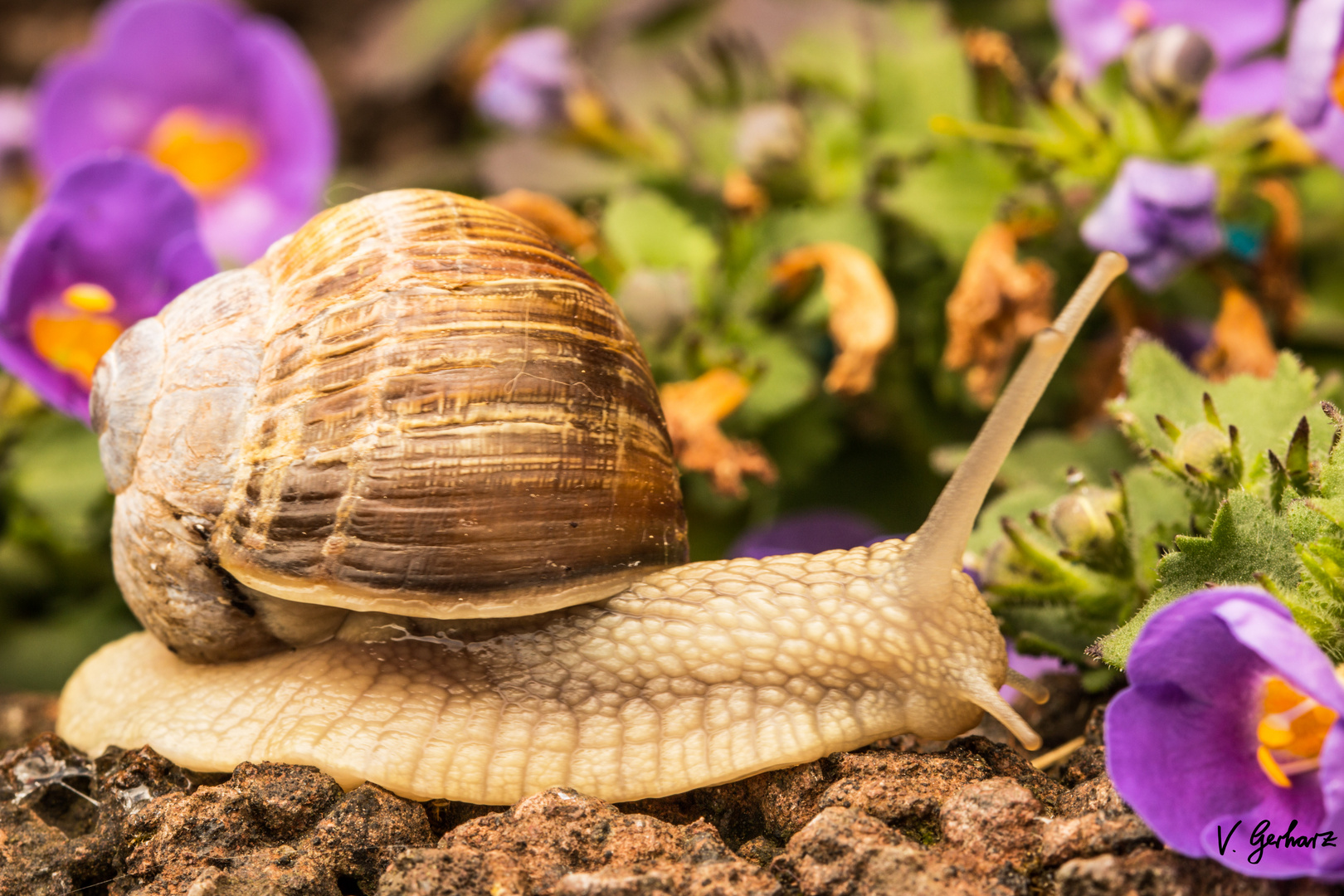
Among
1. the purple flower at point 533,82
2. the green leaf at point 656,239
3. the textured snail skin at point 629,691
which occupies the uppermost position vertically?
the purple flower at point 533,82

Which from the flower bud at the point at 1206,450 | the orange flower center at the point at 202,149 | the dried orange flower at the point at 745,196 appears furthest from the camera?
the orange flower center at the point at 202,149

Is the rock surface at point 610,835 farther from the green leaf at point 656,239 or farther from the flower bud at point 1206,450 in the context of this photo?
the green leaf at point 656,239

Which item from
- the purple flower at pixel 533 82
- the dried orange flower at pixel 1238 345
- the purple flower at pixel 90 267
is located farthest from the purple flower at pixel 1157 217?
the purple flower at pixel 90 267

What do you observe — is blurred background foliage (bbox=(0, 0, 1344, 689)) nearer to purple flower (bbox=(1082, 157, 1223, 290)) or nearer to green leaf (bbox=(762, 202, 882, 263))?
green leaf (bbox=(762, 202, 882, 263))

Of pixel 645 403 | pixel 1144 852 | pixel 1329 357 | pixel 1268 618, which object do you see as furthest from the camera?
pixel 1329 357

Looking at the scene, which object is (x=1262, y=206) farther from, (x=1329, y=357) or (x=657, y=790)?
(x=657, y=790)

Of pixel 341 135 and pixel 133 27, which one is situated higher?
pixel 133 27

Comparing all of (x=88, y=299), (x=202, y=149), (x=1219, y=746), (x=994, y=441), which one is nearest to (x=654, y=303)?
(x=994, y=441)

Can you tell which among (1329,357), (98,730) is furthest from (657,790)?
(1329,357)
